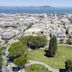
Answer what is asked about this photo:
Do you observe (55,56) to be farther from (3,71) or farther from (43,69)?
(3,71)

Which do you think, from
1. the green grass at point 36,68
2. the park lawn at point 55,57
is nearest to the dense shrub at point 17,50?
→ the park lawn at point 55,57

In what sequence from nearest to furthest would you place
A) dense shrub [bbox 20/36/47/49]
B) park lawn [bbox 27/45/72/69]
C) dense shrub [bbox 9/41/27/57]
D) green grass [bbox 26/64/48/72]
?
green grass [bbox 26/64/48/72] < park lawn [bbox 27/45/72/69] < dense shrub [bbox 9/41/27/57] < dense shrub [bbox 20/36/47/49]

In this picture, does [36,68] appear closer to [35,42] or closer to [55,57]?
[55,57]

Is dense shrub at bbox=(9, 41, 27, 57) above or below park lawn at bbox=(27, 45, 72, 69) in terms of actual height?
above

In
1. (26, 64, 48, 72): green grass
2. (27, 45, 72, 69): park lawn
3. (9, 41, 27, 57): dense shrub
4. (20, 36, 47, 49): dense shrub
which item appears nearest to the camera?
(26, 64, 48, 72): green grass

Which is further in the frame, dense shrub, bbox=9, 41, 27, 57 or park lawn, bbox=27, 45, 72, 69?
dense shrub, bbox=9, 41, 27, 57

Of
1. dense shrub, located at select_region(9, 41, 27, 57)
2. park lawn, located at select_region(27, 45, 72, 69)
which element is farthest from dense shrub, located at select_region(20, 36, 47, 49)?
dense shrub, located at select_region(9, 41, 27, 57)

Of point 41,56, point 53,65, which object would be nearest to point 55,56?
point 41,56

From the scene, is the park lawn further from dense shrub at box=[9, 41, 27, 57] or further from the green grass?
the green grass
